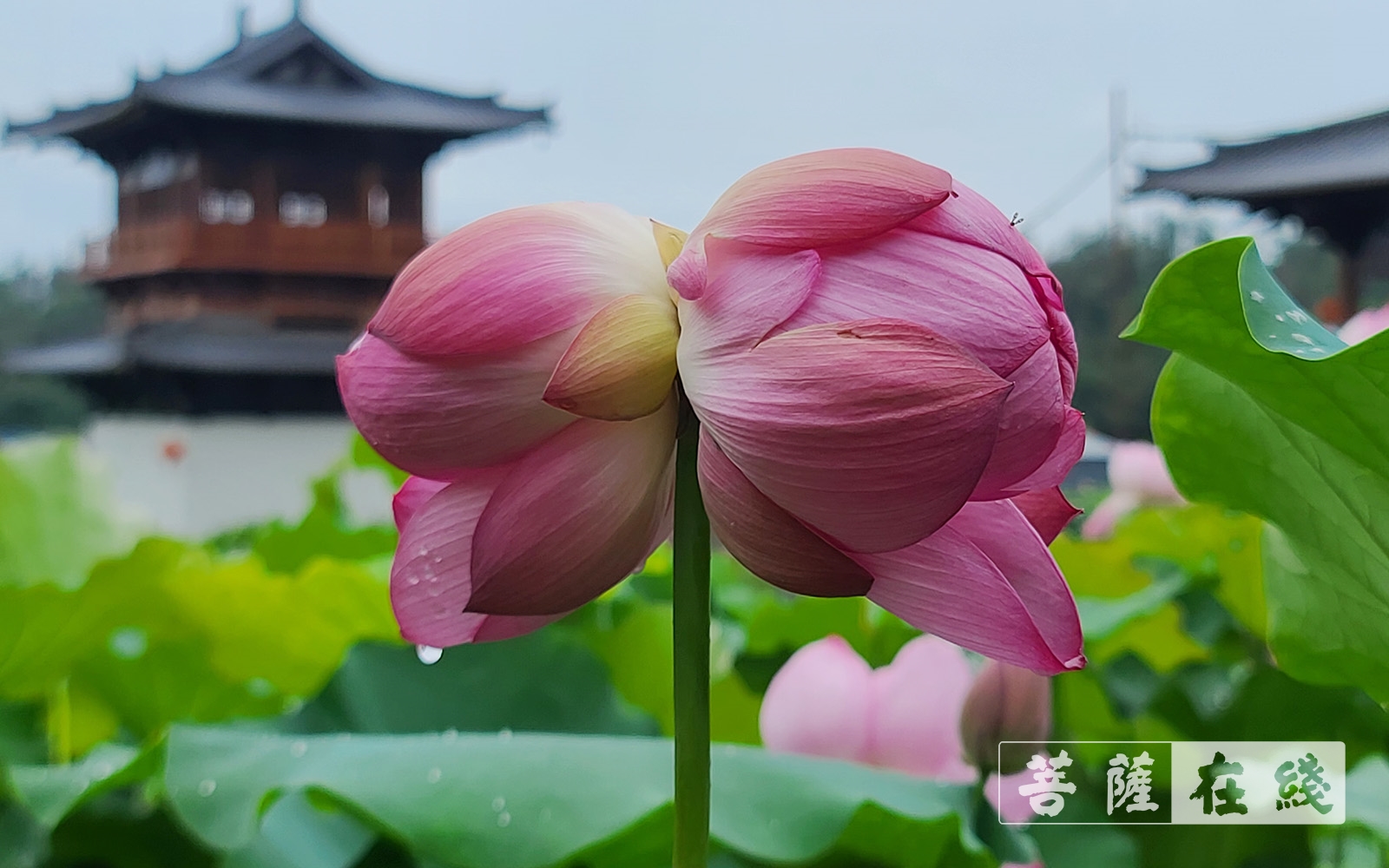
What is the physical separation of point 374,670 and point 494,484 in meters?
0.30

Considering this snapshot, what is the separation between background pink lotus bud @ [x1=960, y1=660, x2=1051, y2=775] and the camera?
1.17 ft

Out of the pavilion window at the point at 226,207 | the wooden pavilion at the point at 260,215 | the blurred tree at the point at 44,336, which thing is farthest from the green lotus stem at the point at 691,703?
the blurred tree at the point at 44,336

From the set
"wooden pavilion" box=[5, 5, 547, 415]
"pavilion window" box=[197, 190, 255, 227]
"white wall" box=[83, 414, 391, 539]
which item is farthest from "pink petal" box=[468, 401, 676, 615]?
"pavilion window" box=[197, 190, 255, 227]

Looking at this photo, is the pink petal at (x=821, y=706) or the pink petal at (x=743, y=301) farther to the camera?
the pink petal at (x=821, y=706)

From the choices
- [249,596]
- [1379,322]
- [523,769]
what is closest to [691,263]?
[523,769]

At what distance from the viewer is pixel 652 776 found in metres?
0.32

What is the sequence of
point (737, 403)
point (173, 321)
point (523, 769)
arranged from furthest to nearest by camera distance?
point (173, 321), point (523, 769), point (737, 403)

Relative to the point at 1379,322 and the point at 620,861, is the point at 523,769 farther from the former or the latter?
the point at 1379,322

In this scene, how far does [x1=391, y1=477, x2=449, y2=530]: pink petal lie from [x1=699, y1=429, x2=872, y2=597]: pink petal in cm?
5

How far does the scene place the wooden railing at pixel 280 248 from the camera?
328 inches

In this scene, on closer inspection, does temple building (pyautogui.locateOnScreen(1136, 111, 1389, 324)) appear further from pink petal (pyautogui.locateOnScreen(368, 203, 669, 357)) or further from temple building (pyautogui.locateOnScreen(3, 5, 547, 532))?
pink petal (pyautogui.locateOnScreen(368, 203, 669, 357))

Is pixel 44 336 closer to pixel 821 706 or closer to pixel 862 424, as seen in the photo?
pixel 821 706

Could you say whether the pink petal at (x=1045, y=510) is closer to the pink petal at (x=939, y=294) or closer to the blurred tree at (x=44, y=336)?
the pink petal at (x=939, y=294)

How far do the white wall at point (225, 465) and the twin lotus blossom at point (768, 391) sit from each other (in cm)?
862
